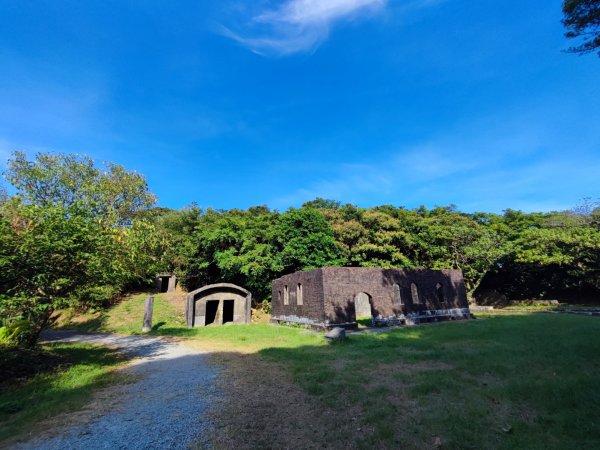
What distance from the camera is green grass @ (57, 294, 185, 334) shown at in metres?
20.8

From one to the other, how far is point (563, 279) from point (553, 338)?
28.3 metres

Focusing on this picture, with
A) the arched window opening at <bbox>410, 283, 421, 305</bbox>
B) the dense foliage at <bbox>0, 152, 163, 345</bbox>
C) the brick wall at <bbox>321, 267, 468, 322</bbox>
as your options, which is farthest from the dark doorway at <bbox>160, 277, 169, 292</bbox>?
the arched window opening at <bbox>410, 283, 421, 305</bbox>

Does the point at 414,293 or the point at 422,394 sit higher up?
the point at 414,293

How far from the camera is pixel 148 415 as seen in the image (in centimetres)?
550

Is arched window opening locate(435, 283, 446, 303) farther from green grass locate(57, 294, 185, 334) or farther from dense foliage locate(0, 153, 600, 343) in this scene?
green grass locate(57, 294, 185, 334)

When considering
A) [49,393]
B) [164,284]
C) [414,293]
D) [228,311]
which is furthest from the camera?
[164,284]

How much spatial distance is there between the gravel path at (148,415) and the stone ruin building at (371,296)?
9576 mm

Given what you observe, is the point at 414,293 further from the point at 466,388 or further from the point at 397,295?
the point at 466,388

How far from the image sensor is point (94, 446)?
14.4 ft

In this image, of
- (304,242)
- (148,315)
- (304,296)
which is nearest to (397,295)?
(304,296)

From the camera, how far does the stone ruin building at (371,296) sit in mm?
17688

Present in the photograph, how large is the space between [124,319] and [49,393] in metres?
17.6

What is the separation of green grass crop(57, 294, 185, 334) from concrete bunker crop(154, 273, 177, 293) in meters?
5.16

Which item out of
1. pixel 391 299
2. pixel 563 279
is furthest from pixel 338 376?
pixel 563 279
